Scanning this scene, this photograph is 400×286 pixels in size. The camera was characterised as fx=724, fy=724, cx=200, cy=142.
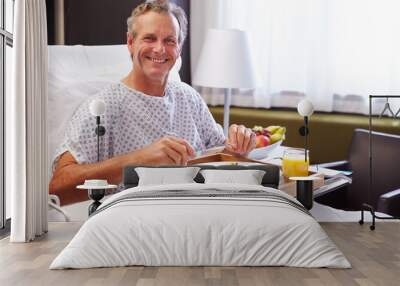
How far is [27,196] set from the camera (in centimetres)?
564

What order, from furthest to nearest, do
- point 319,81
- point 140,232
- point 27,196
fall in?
point 319,81
point 27,196
point 140,232

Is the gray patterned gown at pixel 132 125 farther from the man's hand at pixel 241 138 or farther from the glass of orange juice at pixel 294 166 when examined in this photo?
the glass of orange juice at pixel 294 166

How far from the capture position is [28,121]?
5652mm

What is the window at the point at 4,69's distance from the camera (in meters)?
5.93

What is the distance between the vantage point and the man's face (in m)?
6.41

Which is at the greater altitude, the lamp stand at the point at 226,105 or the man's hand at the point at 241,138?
the lamp stand at the point at 226,105

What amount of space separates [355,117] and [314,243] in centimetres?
236

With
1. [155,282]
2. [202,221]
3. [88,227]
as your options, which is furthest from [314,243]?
[88,227]

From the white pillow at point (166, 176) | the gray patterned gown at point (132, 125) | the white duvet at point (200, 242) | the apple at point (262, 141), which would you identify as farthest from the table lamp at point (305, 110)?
the white duvet at point (200, 242)

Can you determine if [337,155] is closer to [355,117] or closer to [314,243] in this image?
[355,117]

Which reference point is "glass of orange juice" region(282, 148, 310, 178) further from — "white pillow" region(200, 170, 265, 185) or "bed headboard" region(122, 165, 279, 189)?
"white pillow" region(200, 170, 265, 185)

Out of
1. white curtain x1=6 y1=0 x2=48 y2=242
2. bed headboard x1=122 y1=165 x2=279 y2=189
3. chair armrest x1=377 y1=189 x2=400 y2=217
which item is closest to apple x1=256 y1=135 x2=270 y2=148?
bed headboard x1=122 y1=165 x2=279 y2=189

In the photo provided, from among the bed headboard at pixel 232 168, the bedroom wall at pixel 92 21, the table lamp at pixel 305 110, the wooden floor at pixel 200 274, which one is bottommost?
the wooden floor at pixel 200 274

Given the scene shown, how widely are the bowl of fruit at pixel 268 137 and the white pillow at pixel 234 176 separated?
463 millimetres
